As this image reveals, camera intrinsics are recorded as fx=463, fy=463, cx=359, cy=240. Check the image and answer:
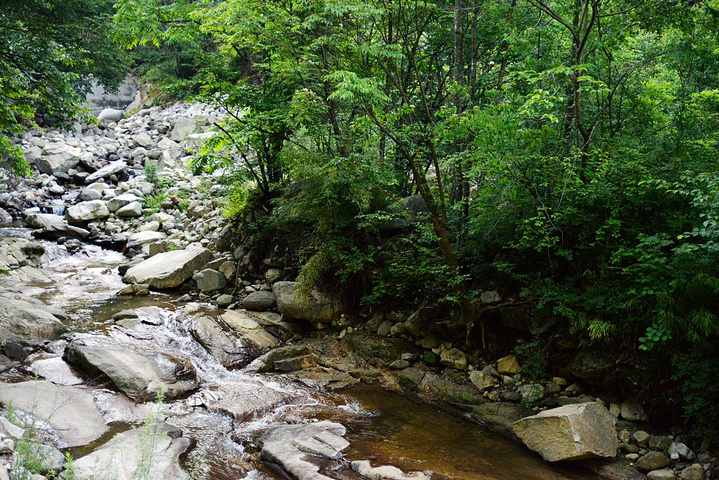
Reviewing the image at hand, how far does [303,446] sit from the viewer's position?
172 inches

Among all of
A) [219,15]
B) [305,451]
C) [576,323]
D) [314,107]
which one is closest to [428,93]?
[314,107]

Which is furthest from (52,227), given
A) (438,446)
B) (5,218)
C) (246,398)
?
(438,446)

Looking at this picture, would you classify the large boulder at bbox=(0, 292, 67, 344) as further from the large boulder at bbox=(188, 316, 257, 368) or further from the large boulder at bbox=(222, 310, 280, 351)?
the large boulder at bbox=(222, 310, 280, 351)

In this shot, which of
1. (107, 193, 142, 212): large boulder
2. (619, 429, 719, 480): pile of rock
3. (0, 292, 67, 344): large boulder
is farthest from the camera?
(107, 193, 142, 212): large boulder

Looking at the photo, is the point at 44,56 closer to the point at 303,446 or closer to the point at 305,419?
the point at 305,419

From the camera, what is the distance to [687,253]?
4.46 metres

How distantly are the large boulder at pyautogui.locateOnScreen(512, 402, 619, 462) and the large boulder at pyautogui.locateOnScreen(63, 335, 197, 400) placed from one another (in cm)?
403

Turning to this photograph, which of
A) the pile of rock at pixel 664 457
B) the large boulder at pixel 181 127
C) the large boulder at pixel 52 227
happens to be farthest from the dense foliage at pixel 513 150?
the large boulder at pixel 181 127

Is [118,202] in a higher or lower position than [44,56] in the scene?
lower

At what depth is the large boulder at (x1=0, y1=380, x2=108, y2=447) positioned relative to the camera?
424cm

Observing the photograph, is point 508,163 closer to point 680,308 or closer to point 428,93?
point 680,308

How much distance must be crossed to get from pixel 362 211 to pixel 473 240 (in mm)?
1759

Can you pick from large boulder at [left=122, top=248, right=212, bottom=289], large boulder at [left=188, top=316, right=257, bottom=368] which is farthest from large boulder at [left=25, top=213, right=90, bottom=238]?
large boulder at [left=188, top=316, right=257, bottom=368]

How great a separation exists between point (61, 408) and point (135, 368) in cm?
113
